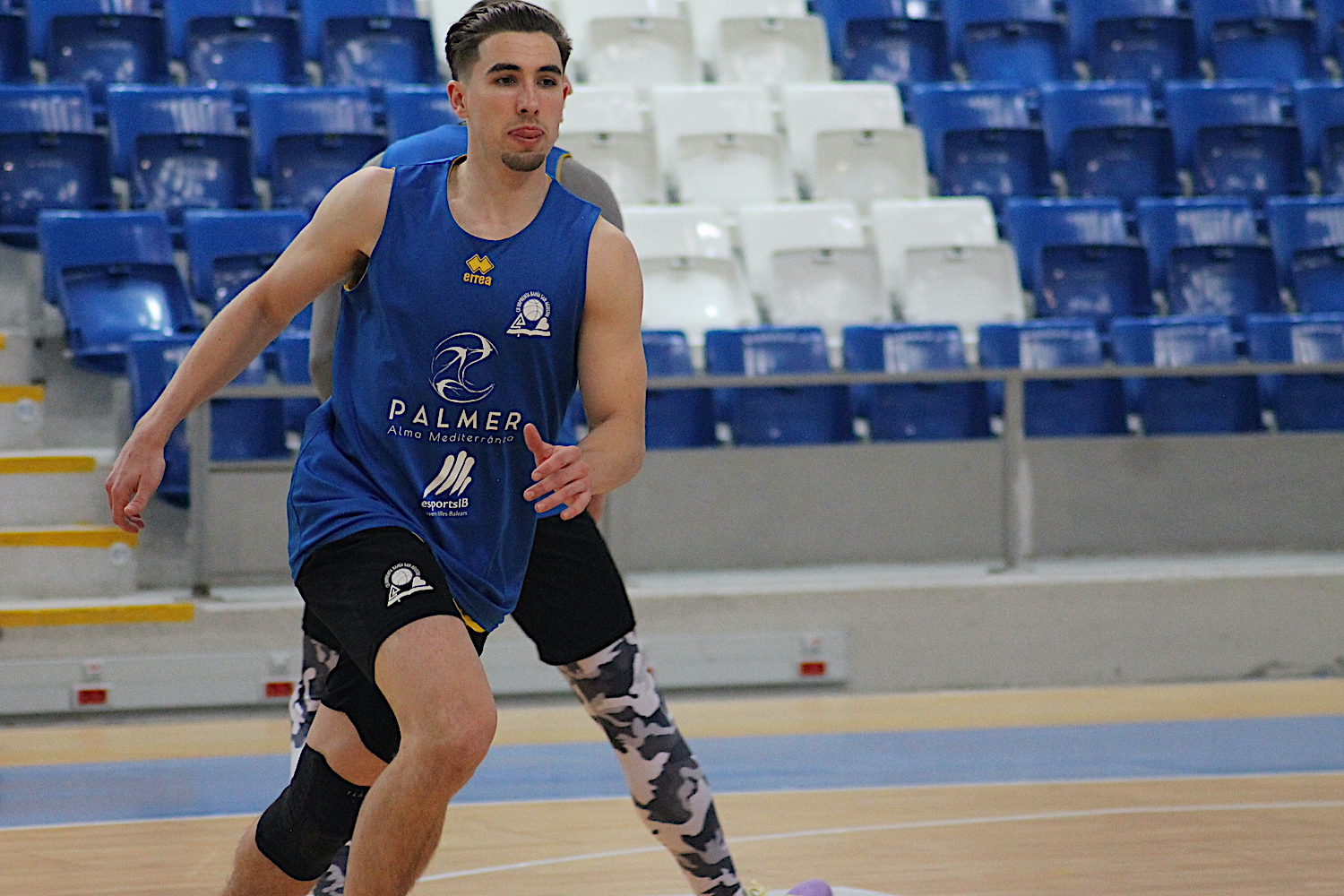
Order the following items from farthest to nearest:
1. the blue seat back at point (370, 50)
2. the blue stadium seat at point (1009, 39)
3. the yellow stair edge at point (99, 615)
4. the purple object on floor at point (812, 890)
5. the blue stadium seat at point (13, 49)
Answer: the blue stadium seat at point (1009, 39), the blue seat back at point (370, 50), the blue stadium seat at point (13, 49), the yellow stair edge at point (99, 615), the purple object on floor at point (812, 890)

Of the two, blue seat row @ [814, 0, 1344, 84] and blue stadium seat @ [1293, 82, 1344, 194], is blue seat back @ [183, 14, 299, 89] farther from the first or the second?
blue stadium seat @ [1293, 82, 1344, 194]

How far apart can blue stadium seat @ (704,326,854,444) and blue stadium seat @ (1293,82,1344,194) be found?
3518 mm

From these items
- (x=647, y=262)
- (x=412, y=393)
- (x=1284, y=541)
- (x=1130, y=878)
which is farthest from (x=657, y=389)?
(x=412, y=393)

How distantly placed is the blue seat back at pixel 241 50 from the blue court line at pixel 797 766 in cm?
429

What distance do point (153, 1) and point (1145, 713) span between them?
19.5 ft

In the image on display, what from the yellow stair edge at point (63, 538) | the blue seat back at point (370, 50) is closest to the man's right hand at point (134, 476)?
the yellow stair edge at point (63, 538)

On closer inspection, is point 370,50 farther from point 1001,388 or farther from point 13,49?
point 1001,388

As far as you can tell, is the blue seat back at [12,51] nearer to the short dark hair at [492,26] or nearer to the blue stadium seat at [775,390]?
the blue stadium seat at [775,390]

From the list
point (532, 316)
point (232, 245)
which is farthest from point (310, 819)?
point (232, 245)

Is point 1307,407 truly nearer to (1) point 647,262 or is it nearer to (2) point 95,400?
(1) point 647,262

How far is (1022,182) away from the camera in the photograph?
27.7 feet

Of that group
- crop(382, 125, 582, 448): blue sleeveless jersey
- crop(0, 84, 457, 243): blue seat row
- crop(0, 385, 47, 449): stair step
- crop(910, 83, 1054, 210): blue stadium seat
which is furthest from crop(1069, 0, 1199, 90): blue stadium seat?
crop(382, 125, 582, 448): blue sleeveless jersey

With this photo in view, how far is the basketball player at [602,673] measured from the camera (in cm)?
271

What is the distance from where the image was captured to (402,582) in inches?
89.5
